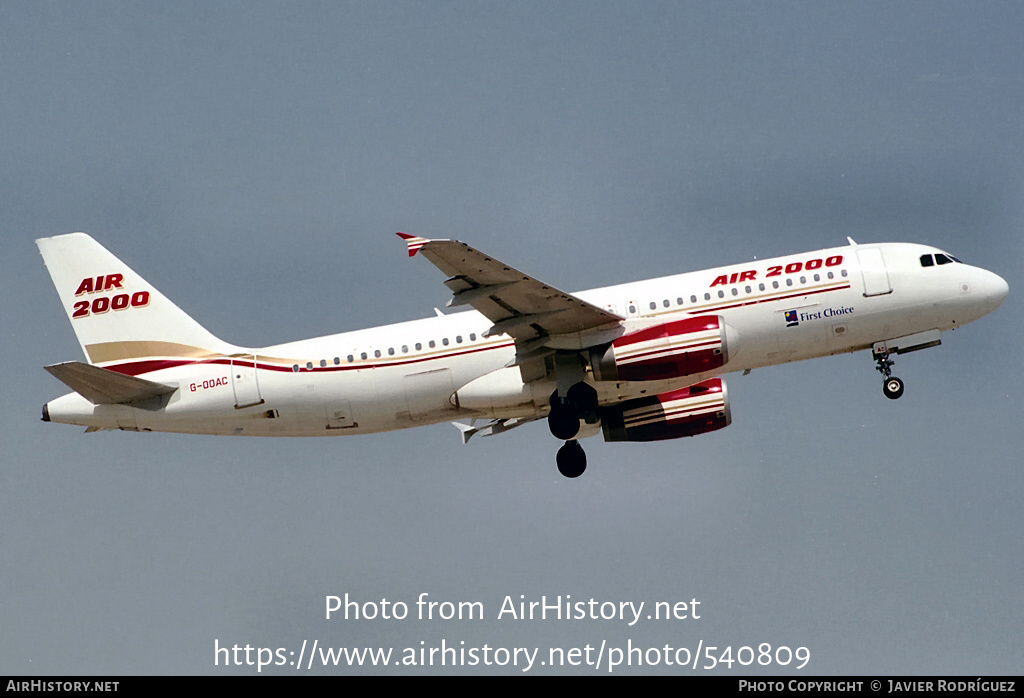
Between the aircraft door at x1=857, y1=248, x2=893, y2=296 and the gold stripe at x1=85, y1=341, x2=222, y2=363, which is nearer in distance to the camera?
the aircraft door at x1=857, y1=248, x2=893, y2=296

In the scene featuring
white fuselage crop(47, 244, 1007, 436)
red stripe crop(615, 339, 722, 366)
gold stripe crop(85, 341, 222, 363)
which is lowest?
red stripe crop(615, 339, 722, 366)

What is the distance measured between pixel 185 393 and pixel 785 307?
1963cm

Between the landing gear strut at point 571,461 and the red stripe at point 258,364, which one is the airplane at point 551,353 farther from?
the landing gear strut at point 571,461

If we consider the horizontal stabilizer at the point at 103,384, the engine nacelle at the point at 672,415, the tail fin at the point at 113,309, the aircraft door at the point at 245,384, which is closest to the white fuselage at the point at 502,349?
the aircraft door at the point at 245,384

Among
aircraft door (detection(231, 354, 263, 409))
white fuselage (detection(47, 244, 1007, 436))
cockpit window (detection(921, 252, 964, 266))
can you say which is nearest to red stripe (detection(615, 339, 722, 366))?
white fuselage (detection(47, 244, 1007, 436))

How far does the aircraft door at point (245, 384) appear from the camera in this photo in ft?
142

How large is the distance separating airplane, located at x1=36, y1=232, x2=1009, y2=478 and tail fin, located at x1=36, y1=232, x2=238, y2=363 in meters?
0.21

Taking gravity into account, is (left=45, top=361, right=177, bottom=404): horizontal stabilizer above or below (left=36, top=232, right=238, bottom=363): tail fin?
below

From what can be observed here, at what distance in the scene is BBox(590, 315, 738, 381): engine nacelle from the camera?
40812 millimetres

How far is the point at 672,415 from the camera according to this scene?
149 ft

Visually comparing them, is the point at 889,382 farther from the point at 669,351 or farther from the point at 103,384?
the point at 103,384

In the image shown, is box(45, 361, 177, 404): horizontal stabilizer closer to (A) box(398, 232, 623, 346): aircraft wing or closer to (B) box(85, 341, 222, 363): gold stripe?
(B) box(85, 341, 222, 363): gold stripe

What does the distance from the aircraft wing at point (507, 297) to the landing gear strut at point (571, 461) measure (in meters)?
5.21

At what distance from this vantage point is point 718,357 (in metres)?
40.8
